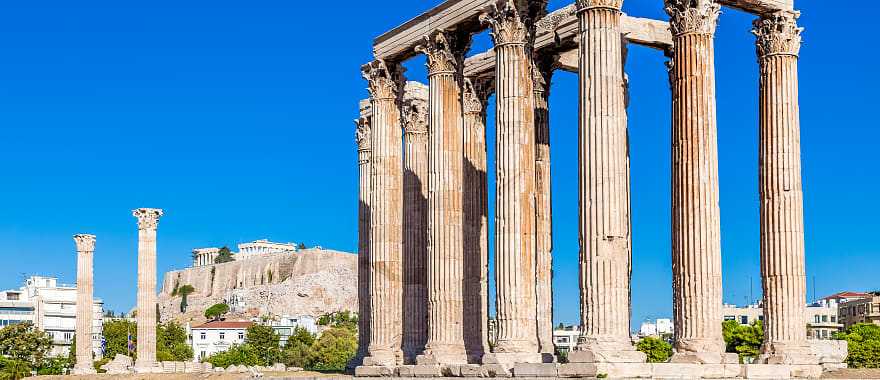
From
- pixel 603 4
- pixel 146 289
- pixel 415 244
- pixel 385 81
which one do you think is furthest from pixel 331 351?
pixel 603 4

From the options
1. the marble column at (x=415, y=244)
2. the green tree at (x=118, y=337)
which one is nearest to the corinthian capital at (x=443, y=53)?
the marble column at (x=415, y=244)

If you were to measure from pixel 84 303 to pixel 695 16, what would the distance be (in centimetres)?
7130

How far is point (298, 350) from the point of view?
182m

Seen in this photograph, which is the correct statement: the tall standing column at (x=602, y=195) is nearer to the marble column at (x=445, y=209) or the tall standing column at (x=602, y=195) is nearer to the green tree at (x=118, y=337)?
the marble column at (x=445, y=209)

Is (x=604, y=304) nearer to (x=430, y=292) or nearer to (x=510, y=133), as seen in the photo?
(x=510, y=133)

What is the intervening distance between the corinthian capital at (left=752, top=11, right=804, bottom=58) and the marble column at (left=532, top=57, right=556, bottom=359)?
11.7 metres

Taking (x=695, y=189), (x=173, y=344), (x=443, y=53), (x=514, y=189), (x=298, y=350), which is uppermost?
(x=443, y=53)

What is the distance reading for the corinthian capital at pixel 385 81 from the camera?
59.2 metres

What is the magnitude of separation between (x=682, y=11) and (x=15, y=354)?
111 metres

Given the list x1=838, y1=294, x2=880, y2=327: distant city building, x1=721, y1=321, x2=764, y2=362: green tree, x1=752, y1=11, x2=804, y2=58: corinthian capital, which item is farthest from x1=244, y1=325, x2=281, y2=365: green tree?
x1=752, y1=11, x2=804, y2=58: corinthian capital

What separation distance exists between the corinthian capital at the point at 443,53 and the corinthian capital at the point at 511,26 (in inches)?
187

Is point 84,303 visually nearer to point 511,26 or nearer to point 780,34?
point 511,26

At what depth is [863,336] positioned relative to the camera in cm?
10094

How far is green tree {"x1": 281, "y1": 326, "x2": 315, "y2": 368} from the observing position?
17314cm
